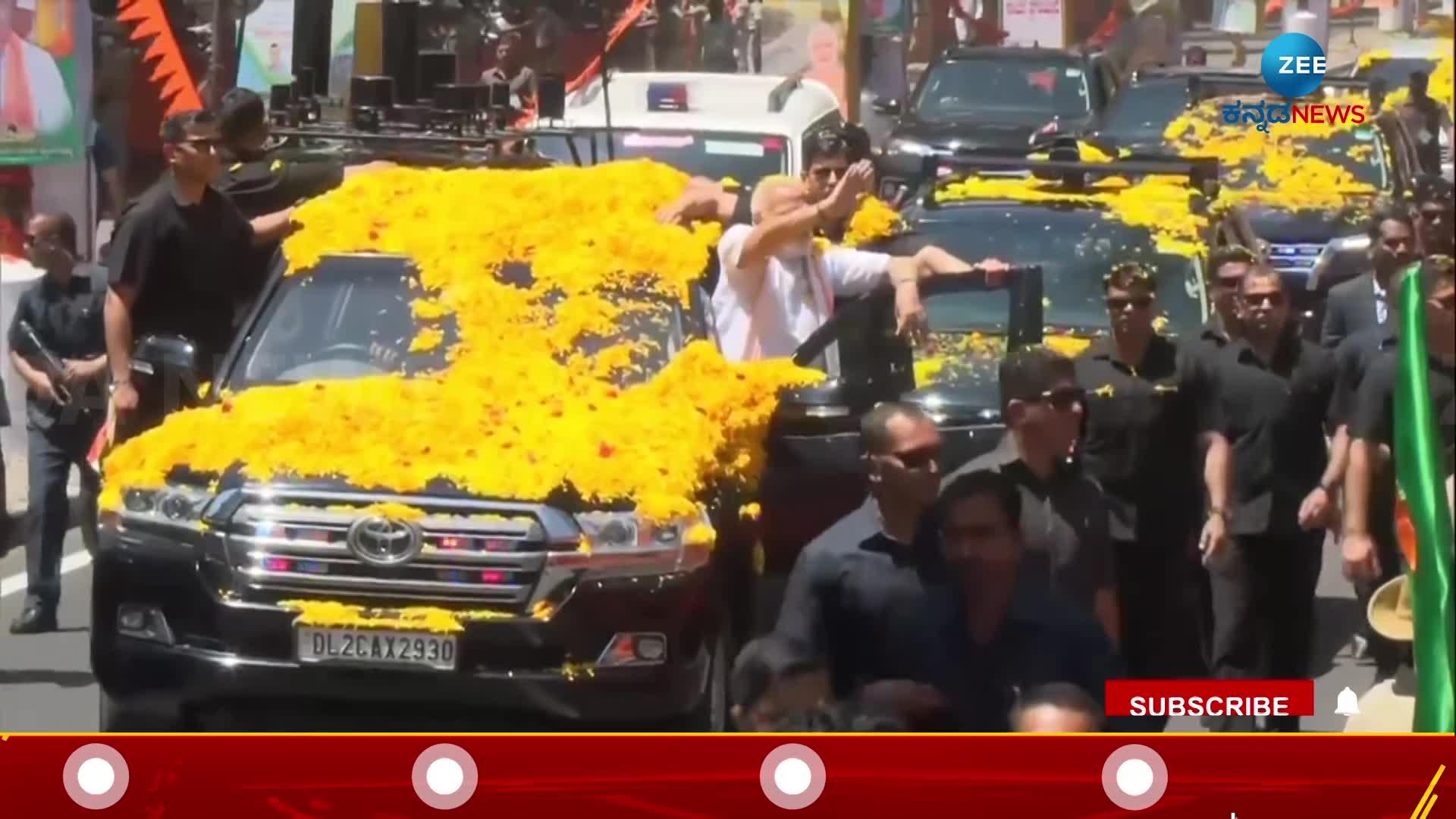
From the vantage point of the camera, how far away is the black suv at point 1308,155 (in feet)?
15.3

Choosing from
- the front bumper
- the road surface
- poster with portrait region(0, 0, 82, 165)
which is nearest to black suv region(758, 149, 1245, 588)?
the front bumper

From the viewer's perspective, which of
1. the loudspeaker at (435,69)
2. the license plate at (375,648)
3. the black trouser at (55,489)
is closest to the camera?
the license plate at (375,648)

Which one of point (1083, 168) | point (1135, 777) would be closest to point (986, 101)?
point (1083, 168)

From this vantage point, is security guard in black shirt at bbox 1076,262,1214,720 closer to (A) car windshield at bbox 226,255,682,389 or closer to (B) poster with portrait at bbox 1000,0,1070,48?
(B) poster with portrait at bbox 1000,0,1070,48

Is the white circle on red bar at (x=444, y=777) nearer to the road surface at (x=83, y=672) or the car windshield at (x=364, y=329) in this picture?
the road surface at (x=83, y=672)

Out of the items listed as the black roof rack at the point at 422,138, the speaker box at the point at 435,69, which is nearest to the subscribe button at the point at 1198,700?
the black roof rack at the point at 422,138

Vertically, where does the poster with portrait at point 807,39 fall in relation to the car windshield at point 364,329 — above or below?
above

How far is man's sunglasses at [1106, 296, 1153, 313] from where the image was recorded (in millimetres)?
4785

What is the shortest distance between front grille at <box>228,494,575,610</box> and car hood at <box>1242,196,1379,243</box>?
1412 mm

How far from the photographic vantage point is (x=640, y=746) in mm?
4711

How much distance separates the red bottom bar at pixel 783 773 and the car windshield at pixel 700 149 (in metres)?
1.05

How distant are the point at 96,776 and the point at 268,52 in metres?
1.39

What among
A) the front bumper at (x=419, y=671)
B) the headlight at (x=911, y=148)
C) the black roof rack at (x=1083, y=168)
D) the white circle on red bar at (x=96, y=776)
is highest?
the headlight at (x=911, y=148)

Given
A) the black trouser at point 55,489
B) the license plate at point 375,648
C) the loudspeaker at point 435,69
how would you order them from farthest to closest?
the loudspeaker at point 435,69
the black trouser at point 55,489
the license plate at point 375,648
